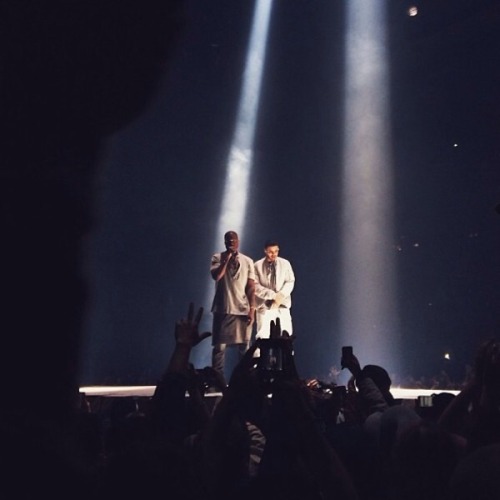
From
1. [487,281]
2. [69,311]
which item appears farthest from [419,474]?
[487,281]

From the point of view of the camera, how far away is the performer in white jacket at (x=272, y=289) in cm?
758

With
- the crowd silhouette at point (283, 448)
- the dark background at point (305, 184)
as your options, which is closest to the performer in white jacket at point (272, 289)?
the dark background at point (305, 184)

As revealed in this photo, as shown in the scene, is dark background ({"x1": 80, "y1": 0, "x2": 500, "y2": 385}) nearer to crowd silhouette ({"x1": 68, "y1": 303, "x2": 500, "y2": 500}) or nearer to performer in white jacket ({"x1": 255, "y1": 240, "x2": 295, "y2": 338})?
performer in white jacket ({"x1": 255, "y1": 240, "x2": 295, "y2": 338})

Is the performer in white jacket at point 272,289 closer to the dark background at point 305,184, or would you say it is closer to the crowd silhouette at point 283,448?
the dark background at point 305,184

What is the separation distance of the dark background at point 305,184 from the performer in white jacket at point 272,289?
15.0 feet

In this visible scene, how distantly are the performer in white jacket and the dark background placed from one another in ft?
15.0

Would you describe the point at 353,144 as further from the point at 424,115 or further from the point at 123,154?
the point at 123,154

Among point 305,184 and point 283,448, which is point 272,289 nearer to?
point 283,448

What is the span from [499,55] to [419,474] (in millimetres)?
12363

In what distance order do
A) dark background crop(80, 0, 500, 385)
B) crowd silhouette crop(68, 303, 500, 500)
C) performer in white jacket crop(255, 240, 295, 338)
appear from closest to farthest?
crowd silhouette crop(68, 303, 500, 500), performer in white jacket crop(255, 240, 295, 338), dark background crop(80, 0, 500, 385)

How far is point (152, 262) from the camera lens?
12.7 m

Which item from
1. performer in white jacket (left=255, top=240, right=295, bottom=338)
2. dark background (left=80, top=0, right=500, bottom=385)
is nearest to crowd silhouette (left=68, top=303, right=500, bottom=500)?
performer in white jacket (left=255, top=240, right=295, bottom=338)

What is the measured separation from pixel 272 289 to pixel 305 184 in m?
6.66

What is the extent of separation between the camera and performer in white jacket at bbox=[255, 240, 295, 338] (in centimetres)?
758
